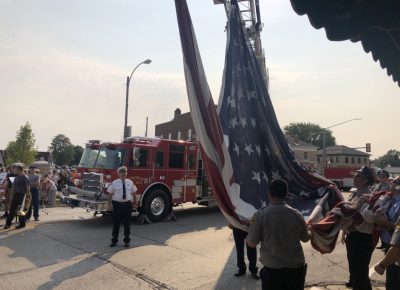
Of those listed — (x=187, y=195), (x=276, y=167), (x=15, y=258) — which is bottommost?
(x=15, y=258)

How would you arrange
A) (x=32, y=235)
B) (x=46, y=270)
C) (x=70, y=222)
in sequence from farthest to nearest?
(x=70, y=222) → (x=32, y=235) → (x=46, y=270)

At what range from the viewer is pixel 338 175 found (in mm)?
33969

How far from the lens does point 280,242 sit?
369 cm

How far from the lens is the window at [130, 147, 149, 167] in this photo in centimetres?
1221

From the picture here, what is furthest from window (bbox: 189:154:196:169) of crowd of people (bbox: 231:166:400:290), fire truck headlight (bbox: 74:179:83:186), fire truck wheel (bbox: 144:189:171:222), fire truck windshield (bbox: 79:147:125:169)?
crowd of people (bbox: 231:166:400:290)

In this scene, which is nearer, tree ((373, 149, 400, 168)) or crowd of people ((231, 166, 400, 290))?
crowd of people ((231, 166, 400, 290))

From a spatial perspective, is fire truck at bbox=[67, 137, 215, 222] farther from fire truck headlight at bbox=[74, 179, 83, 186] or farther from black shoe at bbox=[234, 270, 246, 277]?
black shoe at bbox=[234, 270, 246, 277]

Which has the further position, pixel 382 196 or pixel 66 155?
pixel 66 155

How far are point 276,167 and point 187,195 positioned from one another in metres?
8.51

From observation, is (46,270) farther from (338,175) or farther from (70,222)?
(338,175)

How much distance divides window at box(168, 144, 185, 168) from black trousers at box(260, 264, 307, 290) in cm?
968

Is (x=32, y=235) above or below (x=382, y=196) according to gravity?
below

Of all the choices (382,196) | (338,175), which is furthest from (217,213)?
(338,175)

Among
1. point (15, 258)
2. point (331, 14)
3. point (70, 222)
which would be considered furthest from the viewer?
point (70, 222)
